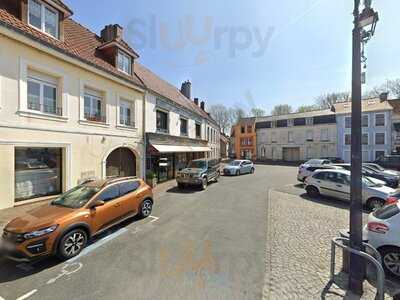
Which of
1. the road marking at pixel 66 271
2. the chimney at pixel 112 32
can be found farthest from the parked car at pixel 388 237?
the chimney at pixel 112 32

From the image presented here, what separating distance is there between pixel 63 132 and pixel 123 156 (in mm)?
4338

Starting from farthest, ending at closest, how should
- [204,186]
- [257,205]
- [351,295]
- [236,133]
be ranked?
[236,133] → [204,186] → [257,205] → [351,295]

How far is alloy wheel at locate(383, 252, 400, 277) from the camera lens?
4.32m

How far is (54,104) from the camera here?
30.9 feet

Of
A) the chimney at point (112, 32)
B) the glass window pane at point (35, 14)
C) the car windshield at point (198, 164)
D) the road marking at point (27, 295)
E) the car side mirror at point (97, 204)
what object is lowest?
the road marking at point (27, 295)

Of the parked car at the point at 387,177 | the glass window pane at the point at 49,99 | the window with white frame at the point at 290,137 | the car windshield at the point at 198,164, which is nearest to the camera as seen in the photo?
the glass window pane at the point at 49,99

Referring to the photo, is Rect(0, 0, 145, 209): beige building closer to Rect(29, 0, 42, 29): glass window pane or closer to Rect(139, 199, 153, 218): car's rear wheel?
Rect(29, 0, 42, 29): glass window pane

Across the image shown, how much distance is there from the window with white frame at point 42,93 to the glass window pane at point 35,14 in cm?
200

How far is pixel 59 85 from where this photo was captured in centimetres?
948

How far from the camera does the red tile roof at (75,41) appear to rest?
7.94 m

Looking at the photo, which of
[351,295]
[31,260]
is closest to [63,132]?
[31,260]

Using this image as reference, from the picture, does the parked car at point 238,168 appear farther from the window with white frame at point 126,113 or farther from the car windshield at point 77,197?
the car windshield at point 77,197

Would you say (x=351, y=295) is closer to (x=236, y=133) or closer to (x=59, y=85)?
(x=59, y=85)

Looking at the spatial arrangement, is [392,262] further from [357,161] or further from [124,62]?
[124,62]
